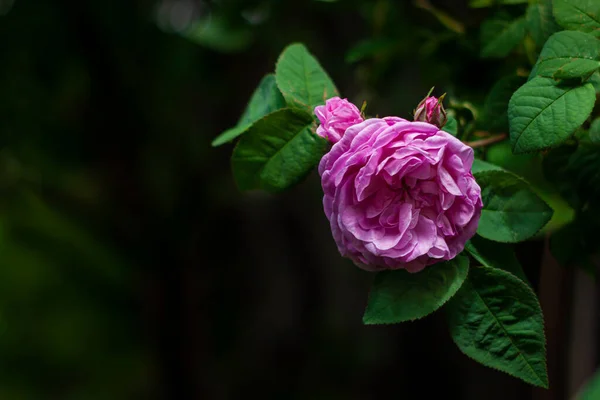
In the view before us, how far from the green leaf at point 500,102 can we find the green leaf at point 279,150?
156 millimetres

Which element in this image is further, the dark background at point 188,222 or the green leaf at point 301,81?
the dark background at point 188,222

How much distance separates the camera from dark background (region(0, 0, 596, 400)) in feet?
3.91

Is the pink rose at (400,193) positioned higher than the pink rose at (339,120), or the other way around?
the pink rose at (339,120)

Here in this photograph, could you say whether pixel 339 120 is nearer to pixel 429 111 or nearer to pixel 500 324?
pixel 429 111

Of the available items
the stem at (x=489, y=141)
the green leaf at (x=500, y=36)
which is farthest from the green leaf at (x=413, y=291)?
the green leaf at (x=500, y=36)

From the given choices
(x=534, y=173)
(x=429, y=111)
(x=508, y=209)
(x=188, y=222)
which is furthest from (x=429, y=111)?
(x=188, y=222)

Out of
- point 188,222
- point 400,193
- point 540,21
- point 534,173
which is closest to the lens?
point 400,193

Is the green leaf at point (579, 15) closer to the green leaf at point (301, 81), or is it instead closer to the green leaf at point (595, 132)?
the green leaf at point (595, 132)

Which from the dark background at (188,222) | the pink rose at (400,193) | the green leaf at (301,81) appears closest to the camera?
the pink rose at (400,193)

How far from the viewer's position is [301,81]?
0.54 m

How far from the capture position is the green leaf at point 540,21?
0.53m

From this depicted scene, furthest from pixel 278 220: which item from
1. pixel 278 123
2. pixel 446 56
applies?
pixel 278 123

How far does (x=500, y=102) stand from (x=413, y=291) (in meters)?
0.20

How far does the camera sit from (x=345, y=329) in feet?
6.73
